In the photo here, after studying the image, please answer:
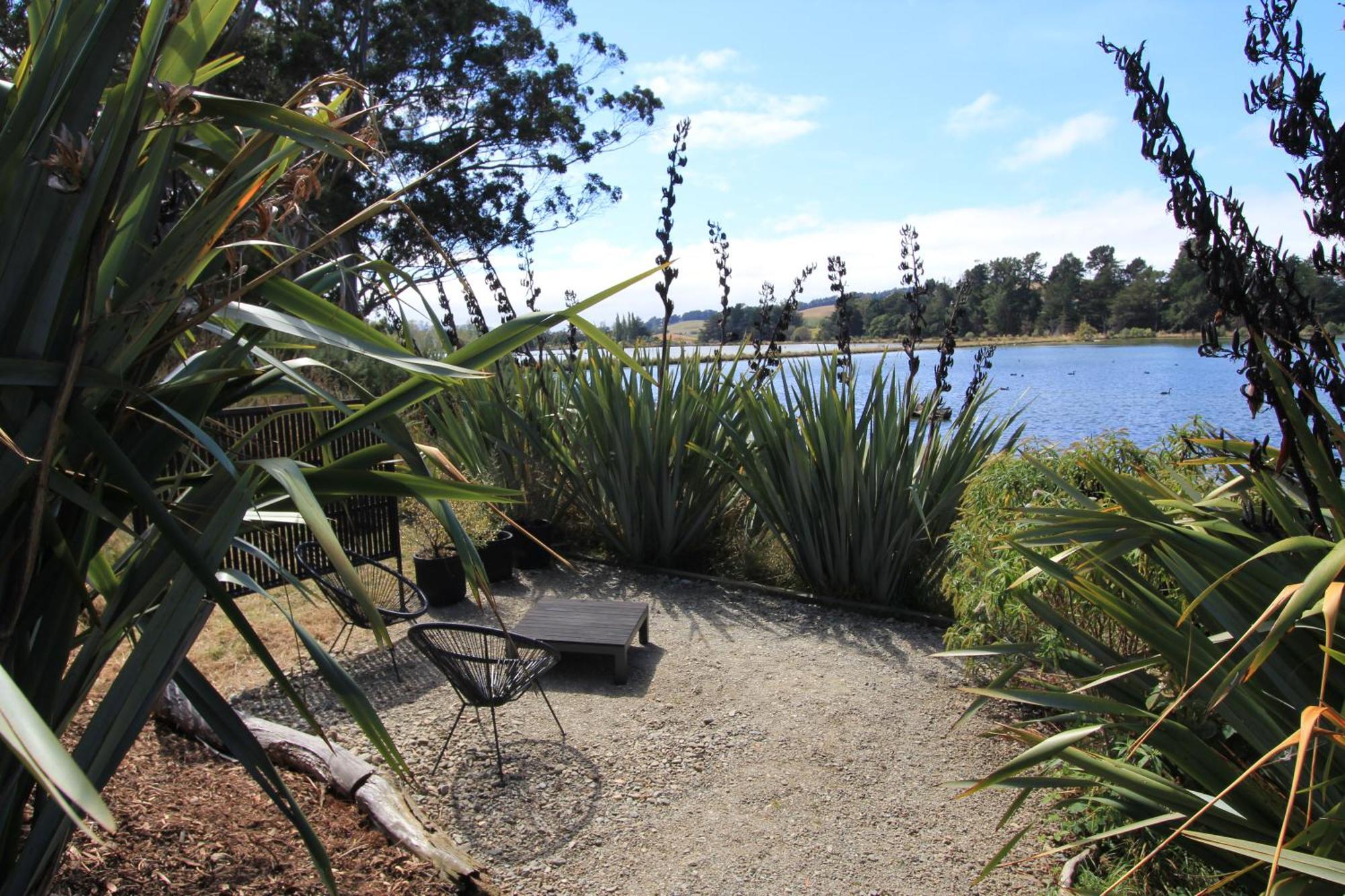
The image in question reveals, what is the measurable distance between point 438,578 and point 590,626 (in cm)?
154

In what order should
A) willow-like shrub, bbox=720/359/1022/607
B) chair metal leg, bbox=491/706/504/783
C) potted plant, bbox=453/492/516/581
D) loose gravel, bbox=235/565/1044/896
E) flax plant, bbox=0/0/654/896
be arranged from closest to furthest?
flax plant, bbox=0/0/654/896
loose gravel, bbox=235/565/1044/896
chair metal leg, bbox=491/706/504/783
willow-like shrub, bbox=720/359/1022/607
potted plant, bbox=453/492/516/581

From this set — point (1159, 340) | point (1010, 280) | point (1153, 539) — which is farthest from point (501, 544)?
point (1010, 280)

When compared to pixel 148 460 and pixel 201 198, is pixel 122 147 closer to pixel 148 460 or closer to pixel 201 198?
pixel 201 198

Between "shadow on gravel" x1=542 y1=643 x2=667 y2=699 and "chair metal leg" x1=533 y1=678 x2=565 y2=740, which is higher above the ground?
"chair metal leg" x1=533 y1=678 x2=565 y2=740

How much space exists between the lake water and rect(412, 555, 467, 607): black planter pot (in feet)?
9.37

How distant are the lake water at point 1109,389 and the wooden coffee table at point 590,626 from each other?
2386 millimetres

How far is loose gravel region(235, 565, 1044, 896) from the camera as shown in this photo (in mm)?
3045

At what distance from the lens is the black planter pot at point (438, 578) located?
601cm

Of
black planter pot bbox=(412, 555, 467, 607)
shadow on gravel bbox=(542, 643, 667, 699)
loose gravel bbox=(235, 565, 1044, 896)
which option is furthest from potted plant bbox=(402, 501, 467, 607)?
shadow on gravel bbox=(542, 643, 667, 699)

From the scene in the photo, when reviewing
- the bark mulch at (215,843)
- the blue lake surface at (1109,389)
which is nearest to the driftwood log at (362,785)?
the bark mulch at (215,843)

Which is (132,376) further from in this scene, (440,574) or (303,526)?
(440,574)

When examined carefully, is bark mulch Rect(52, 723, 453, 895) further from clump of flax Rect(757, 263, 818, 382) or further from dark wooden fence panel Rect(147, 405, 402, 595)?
clump of flax Rect(757, 263, 818, 382)

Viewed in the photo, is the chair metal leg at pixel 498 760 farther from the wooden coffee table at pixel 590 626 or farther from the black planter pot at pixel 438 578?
the black planter pot at pixel 438 578

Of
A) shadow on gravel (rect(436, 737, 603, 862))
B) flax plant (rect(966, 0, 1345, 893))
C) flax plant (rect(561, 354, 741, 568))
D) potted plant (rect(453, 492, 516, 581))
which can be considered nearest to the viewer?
flax plant (rect(966, 0, 1345, 893))
